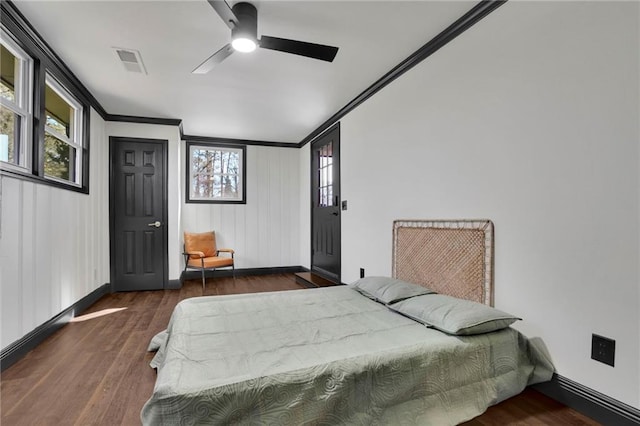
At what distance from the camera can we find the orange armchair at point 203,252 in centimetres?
478

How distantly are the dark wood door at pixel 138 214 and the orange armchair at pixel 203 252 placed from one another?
398 mm

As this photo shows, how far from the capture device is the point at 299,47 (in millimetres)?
2199

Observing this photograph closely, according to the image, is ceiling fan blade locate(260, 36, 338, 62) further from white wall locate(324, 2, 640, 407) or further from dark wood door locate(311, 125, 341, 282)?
dark wood door locate(311, 125, 341, 282)

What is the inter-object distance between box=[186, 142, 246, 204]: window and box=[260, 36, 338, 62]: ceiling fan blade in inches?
145

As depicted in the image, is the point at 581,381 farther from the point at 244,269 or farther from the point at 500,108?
the point at 244,269

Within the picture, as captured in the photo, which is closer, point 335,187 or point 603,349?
point 603,349

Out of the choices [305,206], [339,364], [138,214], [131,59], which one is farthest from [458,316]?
[138,214]

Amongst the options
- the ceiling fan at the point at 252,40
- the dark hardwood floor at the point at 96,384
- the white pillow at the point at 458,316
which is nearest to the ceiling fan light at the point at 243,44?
the ceiling fan at the point at 252,40

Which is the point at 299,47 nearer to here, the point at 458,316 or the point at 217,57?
the point at 217,57

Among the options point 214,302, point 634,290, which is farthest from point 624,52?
point 214,302

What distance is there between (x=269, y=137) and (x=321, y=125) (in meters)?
1.16

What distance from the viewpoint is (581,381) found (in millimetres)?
1656

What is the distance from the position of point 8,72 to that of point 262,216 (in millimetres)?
3906

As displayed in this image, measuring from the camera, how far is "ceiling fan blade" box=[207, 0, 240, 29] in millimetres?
1785
